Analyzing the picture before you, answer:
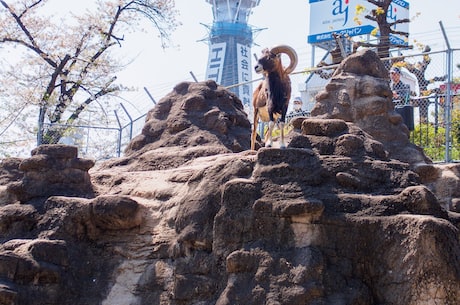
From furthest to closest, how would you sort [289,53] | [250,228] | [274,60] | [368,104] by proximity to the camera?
[368,104]
[289,53]
[274,60]
[250,228]

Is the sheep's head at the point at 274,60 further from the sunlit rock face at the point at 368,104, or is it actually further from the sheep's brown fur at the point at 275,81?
the sunlit rock face at the point at 368,104

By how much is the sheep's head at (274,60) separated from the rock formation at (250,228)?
113 cm

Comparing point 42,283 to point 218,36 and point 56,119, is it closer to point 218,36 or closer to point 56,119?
point 56,119

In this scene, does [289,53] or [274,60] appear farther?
[289,53]

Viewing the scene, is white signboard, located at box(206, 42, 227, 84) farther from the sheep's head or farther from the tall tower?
the sheep's head

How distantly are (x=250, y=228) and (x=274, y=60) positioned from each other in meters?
3.02

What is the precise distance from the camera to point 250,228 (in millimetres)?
8281

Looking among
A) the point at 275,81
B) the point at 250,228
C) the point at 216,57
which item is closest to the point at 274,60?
the point at 275,81

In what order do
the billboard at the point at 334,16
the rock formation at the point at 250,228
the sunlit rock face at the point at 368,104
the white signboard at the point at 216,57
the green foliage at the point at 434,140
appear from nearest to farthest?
the rock formation at the point at 250,228 → the sunlit rock face at the point at 368,104 → the green foliage at the point at 434,140 → the billboard at the point at 334,16 → the white signboard at the point at 216,57

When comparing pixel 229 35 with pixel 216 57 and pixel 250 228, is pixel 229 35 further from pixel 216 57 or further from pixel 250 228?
pixel 250 228

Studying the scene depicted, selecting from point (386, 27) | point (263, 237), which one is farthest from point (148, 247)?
point (386, 27)

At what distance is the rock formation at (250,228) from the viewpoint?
7.61 metres

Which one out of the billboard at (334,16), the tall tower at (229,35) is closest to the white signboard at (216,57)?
the tall tower at (229,35)

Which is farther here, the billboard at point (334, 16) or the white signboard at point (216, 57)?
the white signboard at point (216, 57)
